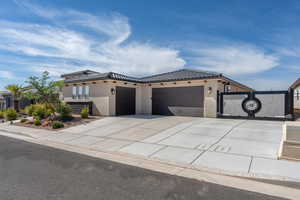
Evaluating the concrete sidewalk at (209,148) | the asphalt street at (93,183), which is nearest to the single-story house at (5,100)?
the concrete sidewalk at (209,148)

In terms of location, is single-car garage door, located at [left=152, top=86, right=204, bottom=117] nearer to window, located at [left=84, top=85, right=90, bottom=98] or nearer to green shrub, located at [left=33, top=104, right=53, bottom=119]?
window, located at [left=84, top=85, right=90, bottom=98]

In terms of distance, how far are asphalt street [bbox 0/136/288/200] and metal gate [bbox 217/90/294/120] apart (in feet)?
31.5

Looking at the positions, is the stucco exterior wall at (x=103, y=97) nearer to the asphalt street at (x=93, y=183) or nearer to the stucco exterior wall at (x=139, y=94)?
the stucco exterior wall at (x=139, y=94)

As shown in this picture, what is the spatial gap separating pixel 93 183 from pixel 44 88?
10903mm

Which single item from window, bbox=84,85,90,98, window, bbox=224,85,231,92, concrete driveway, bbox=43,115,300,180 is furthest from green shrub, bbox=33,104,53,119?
window, bbox=224,85,231,92

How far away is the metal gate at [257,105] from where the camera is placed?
402 inches

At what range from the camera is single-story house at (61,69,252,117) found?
491 inches

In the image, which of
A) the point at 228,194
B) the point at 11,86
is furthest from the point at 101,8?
the point at 11,86

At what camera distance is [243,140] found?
20.1 feet

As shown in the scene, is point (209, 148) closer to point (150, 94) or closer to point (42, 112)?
point (150, 94)

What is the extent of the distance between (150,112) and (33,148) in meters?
10.2

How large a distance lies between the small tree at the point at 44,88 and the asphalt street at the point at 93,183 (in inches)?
323

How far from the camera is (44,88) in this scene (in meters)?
11.8

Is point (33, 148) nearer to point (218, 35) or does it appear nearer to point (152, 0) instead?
point (152, 0)
